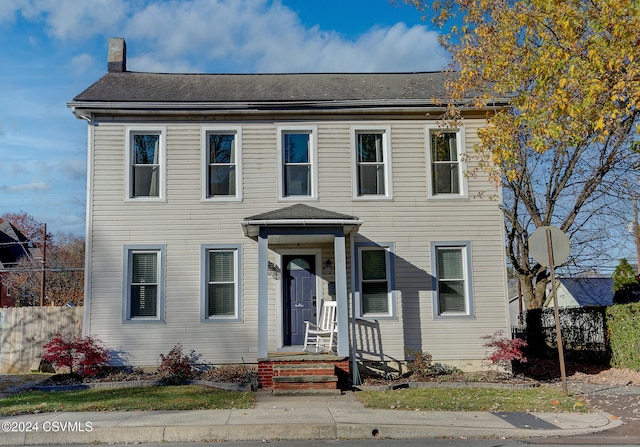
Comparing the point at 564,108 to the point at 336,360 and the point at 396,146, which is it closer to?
the point at 396,146

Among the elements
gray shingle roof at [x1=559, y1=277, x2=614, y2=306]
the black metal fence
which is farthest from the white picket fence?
gray shingle roof at [x1=559, y1=277, x2=614, y2=306]

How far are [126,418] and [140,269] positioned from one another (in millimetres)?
5251

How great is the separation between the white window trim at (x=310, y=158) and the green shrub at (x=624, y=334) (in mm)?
7938

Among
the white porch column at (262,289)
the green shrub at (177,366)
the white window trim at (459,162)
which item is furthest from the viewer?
the white window trim at (459,162)

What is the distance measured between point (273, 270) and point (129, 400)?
14.9 feet

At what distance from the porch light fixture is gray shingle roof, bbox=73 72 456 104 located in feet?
12.5

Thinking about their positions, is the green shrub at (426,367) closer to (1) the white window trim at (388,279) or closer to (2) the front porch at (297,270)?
(1) the white window trim at (388,279)

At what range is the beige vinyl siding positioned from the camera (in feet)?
Answer: 43.7

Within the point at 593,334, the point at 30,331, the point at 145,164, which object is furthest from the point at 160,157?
the point at 593,334

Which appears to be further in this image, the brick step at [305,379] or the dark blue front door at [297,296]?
the dark blue front door at [297,296]

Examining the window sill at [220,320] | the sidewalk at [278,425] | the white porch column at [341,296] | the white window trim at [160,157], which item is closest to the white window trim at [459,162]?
the white porch column at [341,296]

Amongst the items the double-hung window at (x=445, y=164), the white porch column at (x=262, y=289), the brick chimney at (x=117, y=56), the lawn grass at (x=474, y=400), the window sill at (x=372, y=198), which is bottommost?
the lawn grass at (x=474, y=400)

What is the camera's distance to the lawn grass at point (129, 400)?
31.6ft

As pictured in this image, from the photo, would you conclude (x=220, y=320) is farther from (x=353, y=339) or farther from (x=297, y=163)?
(x=297, y=163)
